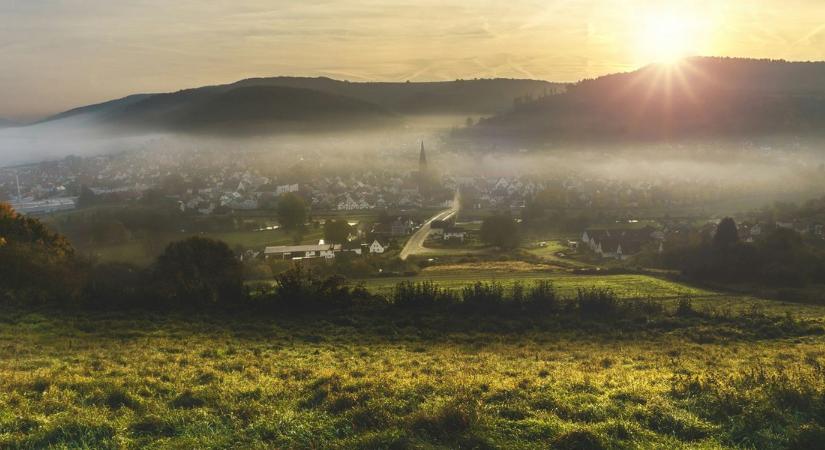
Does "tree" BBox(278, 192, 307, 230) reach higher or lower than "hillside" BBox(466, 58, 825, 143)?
lower

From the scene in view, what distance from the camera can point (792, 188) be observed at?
85625 millimetres

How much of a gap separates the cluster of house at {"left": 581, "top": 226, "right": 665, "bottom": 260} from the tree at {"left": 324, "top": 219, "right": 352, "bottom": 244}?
20415 millimetres

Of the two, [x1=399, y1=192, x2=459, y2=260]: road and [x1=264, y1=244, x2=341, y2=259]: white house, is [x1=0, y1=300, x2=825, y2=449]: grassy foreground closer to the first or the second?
[x1=264, y1=244, x2=341, y2=259]: white house

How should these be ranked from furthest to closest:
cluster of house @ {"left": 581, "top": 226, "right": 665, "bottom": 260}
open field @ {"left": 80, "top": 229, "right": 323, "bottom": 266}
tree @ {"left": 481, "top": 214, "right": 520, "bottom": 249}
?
tree @ {"left": 481, "top": 214, "right": 520, "bottom": 249} < cluster of house @ {"left": 581, "top": 226, "right": 665, "bottom": 260} < open field @ {"left": 80, "top": 229, "right": 323, "bottom": 266}

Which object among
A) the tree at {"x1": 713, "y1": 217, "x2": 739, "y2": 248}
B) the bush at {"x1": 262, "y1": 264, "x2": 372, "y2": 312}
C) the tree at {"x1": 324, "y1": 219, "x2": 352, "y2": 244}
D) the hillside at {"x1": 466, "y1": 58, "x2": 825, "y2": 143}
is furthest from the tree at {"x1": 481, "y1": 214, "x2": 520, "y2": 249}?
the hillside at {"x1": 466, "y1": 58, "x2": 825, "y2": 143}

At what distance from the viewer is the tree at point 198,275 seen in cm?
1995

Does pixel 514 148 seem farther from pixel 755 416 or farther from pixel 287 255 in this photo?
pixel 755 416

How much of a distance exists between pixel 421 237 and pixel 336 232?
33.0 feet

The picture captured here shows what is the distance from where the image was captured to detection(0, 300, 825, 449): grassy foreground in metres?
5.88

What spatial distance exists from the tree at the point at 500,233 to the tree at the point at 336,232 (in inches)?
489

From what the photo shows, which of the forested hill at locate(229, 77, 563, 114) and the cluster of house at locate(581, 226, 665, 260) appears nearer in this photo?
the cluster of house at locate(581, 226, 665, 260)

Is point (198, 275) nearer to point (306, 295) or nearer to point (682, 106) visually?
point (306, 295)

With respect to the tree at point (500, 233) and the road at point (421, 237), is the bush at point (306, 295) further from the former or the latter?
the tree at point (500, 233)

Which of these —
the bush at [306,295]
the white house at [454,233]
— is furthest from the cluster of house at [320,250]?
the bush at [306,295]
